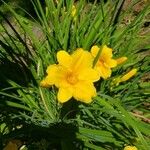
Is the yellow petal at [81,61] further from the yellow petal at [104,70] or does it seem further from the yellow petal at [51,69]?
the yellow petal at [104,70]

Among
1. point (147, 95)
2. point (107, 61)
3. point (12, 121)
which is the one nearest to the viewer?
point (107, 61)

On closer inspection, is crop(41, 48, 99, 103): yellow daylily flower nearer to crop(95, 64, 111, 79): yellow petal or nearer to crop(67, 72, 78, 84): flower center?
crop(67, 72, 78, 84): flower center

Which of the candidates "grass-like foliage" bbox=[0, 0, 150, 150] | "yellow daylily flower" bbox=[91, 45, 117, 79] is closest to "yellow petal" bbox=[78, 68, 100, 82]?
"grass-like foliage" bbox=[0, 0, 150, 150]

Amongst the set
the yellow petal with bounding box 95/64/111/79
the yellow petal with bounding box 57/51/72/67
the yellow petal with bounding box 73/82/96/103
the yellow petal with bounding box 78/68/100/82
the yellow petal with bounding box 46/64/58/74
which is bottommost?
the yellow petal with bounding box 73/82/96/103

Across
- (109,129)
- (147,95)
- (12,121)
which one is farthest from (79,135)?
(147,95)

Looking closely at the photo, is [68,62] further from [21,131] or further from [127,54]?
[127,54]

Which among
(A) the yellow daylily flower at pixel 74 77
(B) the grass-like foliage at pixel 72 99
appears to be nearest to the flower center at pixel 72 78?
(A) the yellow daylily flower at pixel 74 77

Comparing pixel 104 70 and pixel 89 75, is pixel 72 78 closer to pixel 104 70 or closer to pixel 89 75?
pixel 89 75

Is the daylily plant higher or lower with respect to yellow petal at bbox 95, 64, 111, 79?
lower

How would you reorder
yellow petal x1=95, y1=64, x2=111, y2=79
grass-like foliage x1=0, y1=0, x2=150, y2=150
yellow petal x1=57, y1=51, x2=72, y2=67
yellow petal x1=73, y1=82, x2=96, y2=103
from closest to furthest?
1. yellow petal x1=73, y1=82, x2=96, y2=103
2. yellow petal x1=57, y1=51, x2=72, y2=67
3. yellow petal x1=95, y1=64, x2=111, y2=79
4. grass-like foliage x1=0, y1=0, x2=150, y2=150
